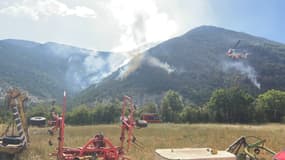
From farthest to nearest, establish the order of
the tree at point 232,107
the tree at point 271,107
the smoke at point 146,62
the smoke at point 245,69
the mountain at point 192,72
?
the smoke at point 146,62 → the smoke at point 245,69 → the mountain at point 192,72 → the tree at point 232,107 → the tree at point 271,107

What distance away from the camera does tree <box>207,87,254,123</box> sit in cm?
5344

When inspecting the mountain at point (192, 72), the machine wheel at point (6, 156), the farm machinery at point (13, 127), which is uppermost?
the mountain at point (192, 72)

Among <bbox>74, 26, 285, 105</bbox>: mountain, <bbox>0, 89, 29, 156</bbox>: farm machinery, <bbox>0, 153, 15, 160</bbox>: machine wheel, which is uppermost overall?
<bbox>74, 26, 285, 105</bbox>: mountain

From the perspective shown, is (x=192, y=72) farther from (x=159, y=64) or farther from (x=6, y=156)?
(x=6, y=156)

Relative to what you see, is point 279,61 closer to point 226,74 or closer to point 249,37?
point 226,74

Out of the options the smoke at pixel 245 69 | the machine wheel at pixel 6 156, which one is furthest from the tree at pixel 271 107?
the smoke at pixel 245 69

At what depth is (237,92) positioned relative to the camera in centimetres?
5847

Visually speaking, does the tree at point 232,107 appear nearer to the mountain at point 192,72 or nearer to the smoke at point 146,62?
the mountain at point 192,72

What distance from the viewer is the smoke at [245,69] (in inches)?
4743

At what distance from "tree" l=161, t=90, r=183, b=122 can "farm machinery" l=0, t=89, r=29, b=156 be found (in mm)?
49129

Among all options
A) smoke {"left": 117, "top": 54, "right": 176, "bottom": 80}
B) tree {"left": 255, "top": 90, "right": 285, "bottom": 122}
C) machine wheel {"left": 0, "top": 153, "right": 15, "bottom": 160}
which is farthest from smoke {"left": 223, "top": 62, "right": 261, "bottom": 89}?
machine wheel {"left": 0, "top": 153, "right": 15, "bottom": 160}

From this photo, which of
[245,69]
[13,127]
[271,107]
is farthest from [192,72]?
[13,127]

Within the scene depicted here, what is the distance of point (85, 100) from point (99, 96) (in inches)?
227

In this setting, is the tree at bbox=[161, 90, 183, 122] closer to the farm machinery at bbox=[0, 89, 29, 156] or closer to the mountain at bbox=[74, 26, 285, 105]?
the mountain at bbox=[74, 26, 285, 105]
